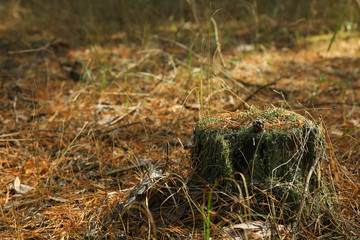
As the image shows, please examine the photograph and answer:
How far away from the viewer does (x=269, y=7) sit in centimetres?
576

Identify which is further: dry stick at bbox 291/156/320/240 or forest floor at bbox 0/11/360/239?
forest floor at bbox 0/11/360/239

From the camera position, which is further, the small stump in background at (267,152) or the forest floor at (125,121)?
the forest floor at (125,121)

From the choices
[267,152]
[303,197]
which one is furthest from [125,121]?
[303,197]

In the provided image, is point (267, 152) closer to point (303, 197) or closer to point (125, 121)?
point (303, 197)

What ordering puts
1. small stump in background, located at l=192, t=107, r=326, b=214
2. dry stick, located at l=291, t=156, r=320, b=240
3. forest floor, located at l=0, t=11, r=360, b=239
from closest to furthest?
dry stick, located at l=291, t=156, r=320, b=240 → small stump in background, located at l=192, t=107, r=326, b=214 → forest floor, located at l=0, t=11, r=360, b=239

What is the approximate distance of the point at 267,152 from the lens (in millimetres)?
1490

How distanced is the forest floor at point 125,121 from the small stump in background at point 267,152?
0.40 feet

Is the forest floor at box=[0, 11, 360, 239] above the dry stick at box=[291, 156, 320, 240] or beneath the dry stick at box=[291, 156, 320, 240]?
beneath

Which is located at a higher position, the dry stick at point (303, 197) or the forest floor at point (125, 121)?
the dry stick at point (303, 197)

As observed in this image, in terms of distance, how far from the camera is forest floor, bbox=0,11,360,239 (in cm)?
162

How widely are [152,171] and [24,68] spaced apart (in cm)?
293

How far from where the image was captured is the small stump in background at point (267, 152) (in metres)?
1.47

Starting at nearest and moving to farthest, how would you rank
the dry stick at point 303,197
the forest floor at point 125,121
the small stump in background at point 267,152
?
the dry stick at point 303,197 → the small stump in background at point 267,152 → the forest floor at point 125,121

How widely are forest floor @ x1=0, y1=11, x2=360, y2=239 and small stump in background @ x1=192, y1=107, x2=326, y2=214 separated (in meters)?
0.12
